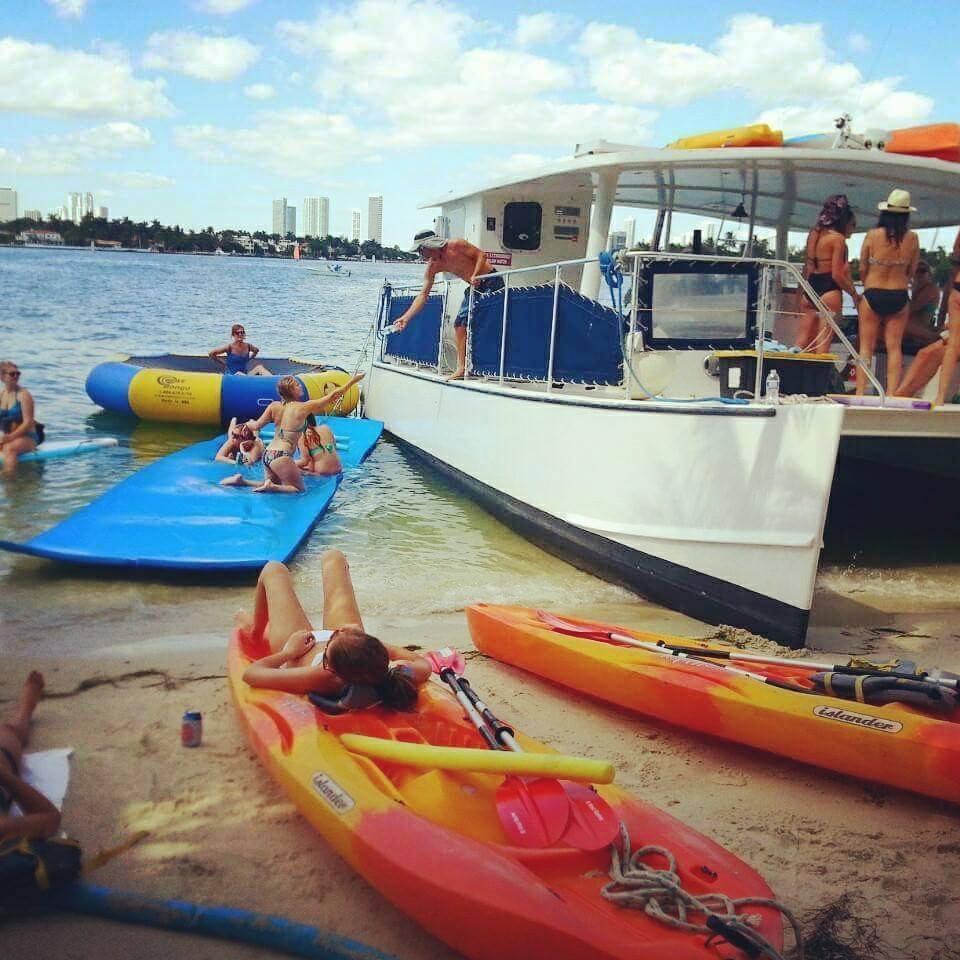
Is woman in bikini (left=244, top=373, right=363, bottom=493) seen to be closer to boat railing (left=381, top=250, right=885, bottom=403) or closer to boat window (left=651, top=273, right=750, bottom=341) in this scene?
boat railing (left=381, top=250, right=885, bottom=403)

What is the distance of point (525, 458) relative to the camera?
27.6 ft

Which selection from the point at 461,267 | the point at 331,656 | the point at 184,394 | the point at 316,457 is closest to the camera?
the point at 331,656

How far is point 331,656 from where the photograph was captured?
378 centimetres

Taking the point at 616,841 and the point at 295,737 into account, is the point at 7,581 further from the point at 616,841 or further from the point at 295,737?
the point at 616,841

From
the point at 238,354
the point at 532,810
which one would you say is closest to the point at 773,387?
the point at 532,810

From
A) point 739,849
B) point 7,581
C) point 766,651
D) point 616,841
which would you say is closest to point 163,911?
point 616,841

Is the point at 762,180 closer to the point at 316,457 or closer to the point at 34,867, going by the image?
the point at 316,457

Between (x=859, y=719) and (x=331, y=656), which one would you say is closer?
(x=331, y=656)

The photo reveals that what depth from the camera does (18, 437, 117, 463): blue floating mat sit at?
11278 millimetres

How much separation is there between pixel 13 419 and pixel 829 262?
9.20 metres

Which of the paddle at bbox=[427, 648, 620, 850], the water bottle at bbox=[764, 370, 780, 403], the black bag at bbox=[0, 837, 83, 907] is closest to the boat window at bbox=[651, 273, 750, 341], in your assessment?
the water bottle at bbox=[764, 370, 780, 403]

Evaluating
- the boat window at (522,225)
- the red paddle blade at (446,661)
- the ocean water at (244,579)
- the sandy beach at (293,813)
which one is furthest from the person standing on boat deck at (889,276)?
the boat window at (522,225)

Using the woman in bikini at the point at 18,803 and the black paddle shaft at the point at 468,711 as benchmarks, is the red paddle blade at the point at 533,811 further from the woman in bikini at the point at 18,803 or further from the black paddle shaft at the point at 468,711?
the woman in bikini at the point at 18,803

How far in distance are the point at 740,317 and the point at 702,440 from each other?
171 centimetres
